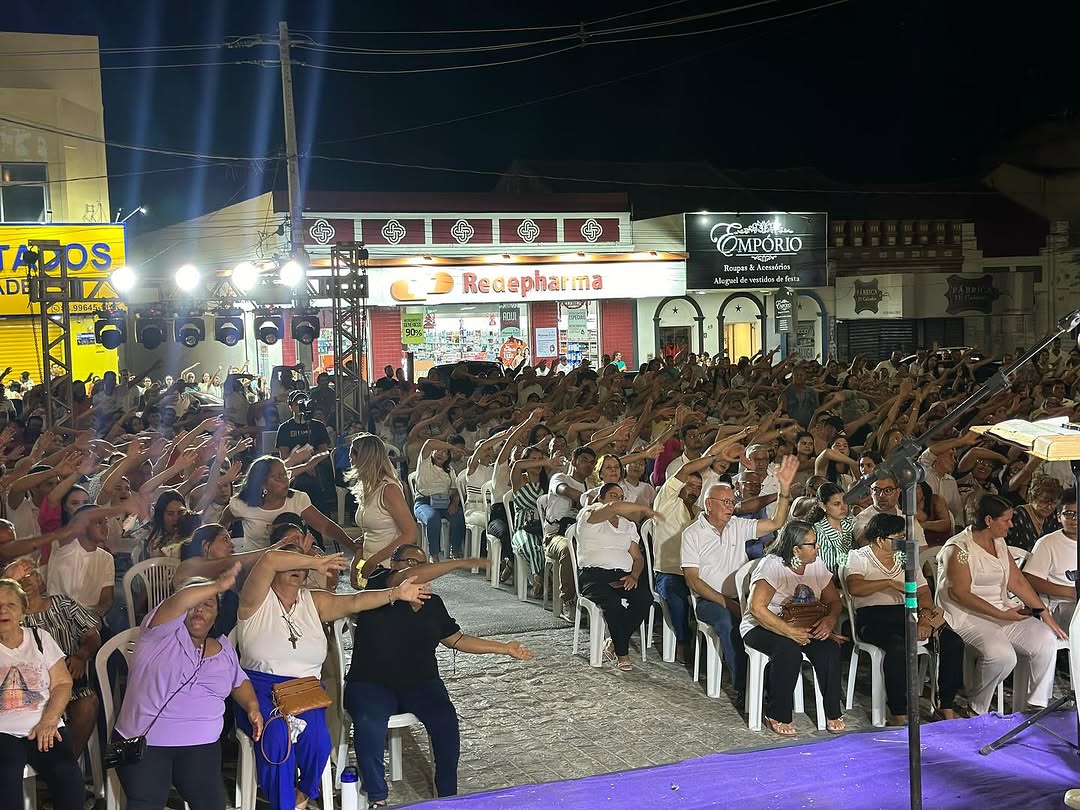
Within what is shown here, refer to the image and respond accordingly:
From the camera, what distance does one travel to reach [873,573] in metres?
6.28

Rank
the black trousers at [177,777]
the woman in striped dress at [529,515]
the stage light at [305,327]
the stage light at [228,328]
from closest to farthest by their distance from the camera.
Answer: the black trousers at [177,777] → the woman in striped dress at [529,515] → the stage light at [305,327] → the stage light at [228,328]

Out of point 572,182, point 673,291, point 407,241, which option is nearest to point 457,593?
point 407,241

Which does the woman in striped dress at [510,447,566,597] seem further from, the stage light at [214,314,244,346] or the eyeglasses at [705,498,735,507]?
the stage light at [214,314,244,346]

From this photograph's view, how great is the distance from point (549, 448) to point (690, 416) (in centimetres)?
126

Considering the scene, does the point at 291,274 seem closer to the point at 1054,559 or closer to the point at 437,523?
the point at 437,523

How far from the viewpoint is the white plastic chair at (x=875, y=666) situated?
20.4 ft

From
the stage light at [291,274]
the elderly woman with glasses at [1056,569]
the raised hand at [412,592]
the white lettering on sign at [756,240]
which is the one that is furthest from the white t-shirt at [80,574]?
the white lettering on sign at [756,240]

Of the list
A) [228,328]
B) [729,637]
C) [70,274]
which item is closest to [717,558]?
[729,637]

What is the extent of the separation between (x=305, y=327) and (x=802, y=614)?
10609mm

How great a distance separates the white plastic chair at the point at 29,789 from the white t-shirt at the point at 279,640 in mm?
937

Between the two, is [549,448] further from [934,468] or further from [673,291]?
[673,291]

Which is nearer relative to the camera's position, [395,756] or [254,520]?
[395,756]

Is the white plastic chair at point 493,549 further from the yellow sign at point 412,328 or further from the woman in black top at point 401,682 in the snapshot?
the yellow sign at point 412,328

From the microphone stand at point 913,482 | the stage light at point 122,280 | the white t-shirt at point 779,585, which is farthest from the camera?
the stage light at point 122,280
